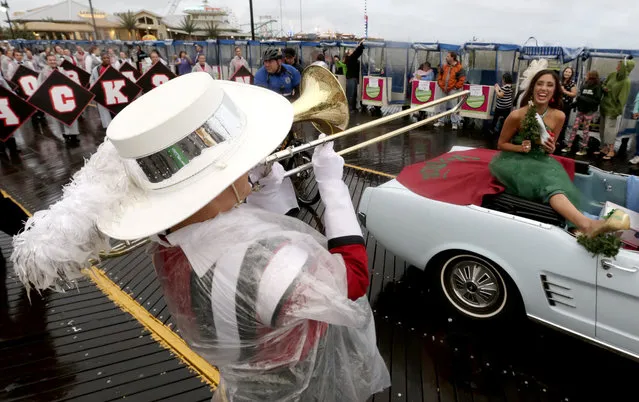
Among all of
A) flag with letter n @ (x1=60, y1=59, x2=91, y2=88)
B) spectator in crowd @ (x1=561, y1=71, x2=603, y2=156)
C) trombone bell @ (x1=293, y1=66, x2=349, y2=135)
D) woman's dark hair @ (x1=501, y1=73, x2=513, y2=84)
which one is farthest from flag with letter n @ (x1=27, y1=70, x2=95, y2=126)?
spectator in crowd @ (x1=561, y1=71, x2=603, y2=156)

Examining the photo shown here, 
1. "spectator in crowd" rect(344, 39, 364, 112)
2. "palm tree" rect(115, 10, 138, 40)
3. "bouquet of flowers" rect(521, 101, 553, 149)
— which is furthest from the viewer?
"palm tree" rect(115, 10, 138, 40)

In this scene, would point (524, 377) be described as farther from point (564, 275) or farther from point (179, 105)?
point (179, 105)

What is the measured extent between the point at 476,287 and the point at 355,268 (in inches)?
75.7

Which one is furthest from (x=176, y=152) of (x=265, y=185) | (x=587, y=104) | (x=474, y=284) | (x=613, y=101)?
(x=613, y=101)

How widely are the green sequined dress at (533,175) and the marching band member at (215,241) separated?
212 centimetres

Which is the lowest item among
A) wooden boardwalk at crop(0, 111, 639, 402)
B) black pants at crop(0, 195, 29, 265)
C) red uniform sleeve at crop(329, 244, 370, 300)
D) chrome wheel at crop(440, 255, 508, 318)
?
wooden boardwalk at crop(0, 111, 639, 402)

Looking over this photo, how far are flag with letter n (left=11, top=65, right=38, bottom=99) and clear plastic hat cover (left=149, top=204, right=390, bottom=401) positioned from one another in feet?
35.0

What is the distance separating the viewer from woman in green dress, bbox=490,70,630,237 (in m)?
2.63

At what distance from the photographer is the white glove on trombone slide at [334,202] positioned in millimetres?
1260

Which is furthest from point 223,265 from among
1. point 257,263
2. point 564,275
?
point 564,275

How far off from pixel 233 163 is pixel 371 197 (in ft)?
7.16

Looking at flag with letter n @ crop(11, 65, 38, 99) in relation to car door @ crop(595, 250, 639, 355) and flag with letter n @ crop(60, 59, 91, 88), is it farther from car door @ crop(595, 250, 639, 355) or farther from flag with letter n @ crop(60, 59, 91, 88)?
car door @ crop(595, 250, 639, 355)

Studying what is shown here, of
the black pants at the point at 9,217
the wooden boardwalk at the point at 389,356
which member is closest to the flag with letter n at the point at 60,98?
A: the black pants at the point at 9,217

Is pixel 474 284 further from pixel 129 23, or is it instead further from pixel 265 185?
pixel 129 23
